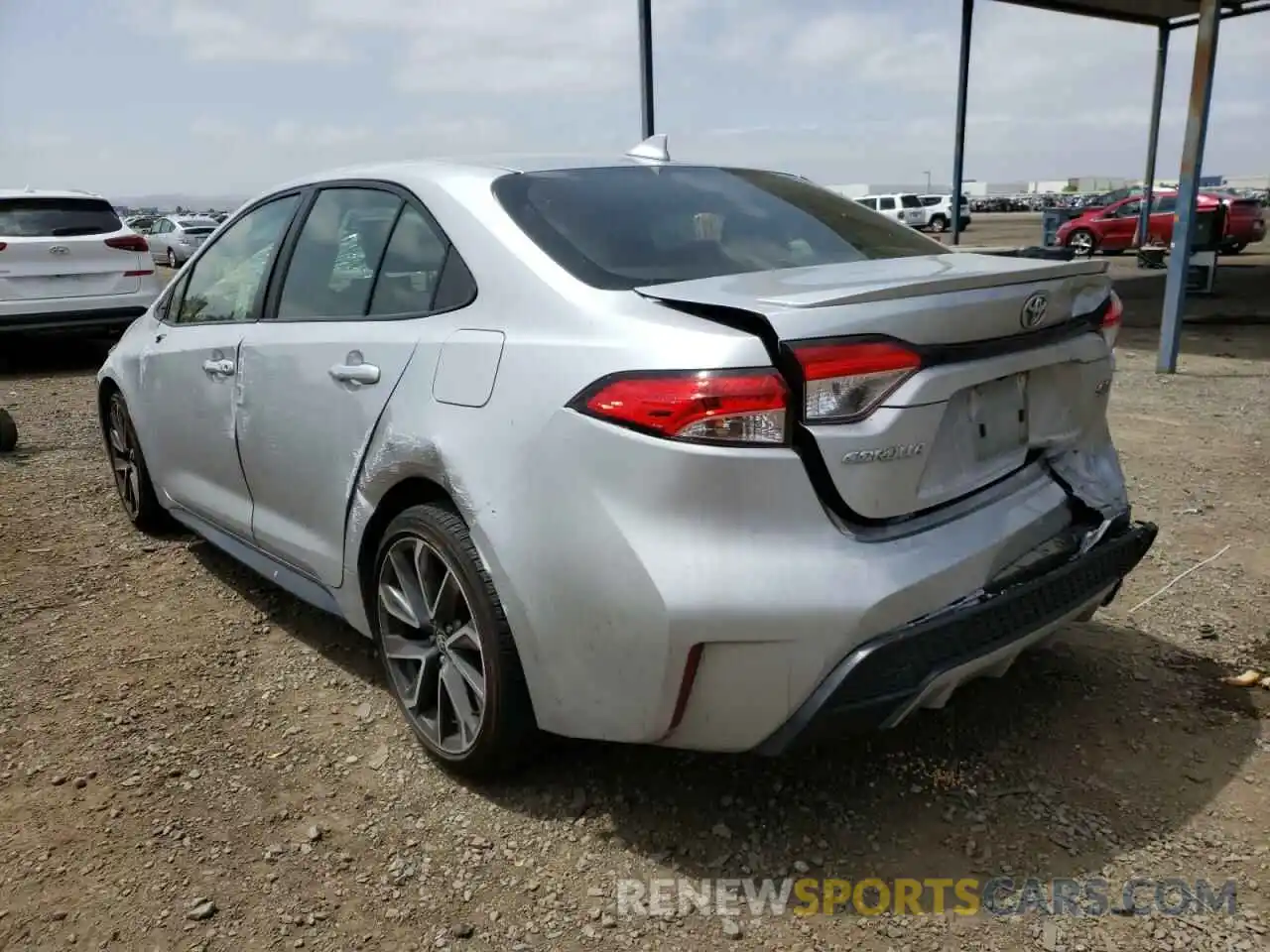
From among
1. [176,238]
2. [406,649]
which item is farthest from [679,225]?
[176,238]

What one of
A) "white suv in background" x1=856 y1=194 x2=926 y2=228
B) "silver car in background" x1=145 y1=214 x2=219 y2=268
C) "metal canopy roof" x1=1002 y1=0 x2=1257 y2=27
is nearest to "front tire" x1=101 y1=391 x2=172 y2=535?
"metal canopy roof" x1=1002 y1=0 x2=1257 y2=27

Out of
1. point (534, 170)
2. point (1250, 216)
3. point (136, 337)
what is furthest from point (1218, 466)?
point (1250, 216)

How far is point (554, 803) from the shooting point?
101 inches

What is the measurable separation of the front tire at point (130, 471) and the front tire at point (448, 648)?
7.14 ft

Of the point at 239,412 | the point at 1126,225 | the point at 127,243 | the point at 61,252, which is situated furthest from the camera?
the point at 1126,225

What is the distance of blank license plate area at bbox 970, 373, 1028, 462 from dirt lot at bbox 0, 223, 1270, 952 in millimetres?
876

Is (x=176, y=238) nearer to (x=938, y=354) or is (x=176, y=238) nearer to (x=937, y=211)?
(x=938, y=354)

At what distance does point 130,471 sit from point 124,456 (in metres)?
0.10

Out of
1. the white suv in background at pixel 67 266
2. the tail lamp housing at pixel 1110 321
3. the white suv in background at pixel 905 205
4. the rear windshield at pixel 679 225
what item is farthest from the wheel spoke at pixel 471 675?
the white suv in background at pixel 905 205

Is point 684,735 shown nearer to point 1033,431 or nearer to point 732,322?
point 732,322

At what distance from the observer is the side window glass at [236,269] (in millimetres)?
3438

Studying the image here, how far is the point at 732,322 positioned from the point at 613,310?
0.89ft

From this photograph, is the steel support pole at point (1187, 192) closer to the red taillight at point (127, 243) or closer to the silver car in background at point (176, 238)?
the red taillight at point (127, 243)

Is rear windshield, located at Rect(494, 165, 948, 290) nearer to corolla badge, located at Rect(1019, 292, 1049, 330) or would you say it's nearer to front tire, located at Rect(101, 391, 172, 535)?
corolla badge, located at Rect(1019, 292, 1049, 330)
